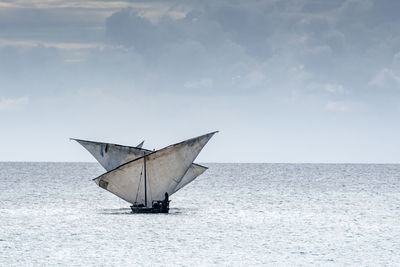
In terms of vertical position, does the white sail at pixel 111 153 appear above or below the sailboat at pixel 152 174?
above

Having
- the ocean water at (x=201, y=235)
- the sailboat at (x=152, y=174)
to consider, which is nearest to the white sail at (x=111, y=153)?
the sailboat at (x=152, y=174)

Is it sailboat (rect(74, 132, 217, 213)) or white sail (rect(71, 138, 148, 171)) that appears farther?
white sail (rect(71, 138, 148, 171))

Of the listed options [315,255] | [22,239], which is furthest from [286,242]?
[22,239]

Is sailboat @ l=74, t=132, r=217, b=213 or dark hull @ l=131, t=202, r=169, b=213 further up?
sailboat @ l=74, t=132, r=217, b=213

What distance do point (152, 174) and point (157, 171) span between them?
1.52 feet

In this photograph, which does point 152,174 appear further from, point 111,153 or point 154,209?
point 111,153

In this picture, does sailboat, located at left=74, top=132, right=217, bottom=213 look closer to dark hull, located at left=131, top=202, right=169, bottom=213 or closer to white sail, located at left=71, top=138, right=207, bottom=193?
dark hull, located at left=131, top=202, right=169, bottom=213

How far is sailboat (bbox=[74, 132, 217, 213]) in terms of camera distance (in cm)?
5384

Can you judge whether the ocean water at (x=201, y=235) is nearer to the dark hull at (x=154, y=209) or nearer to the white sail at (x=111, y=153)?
the dark hull at (x=154, y=209)

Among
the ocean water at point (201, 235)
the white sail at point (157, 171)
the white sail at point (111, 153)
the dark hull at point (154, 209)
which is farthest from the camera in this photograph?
the white sail at point (111, 153)

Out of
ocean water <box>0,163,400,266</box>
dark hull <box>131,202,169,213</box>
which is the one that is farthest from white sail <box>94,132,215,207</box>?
ocean water <box>0,163,400,266</box>

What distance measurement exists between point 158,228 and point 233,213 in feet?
45.0

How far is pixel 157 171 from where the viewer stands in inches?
2148

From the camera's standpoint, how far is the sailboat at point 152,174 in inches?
2120
